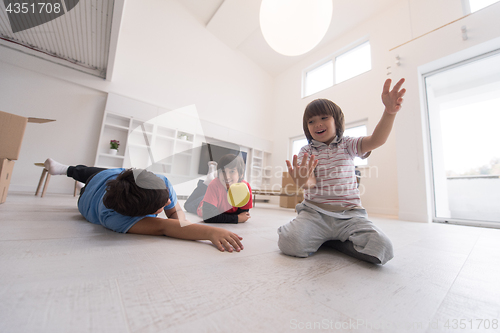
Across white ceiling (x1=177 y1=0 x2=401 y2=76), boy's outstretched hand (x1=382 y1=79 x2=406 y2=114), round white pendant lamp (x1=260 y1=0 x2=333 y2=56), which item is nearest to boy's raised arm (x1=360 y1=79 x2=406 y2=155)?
boy's outstretched hand (x1=382 y1=79 x2=406 y2=114)

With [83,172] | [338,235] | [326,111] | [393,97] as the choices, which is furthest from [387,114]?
[83,172]

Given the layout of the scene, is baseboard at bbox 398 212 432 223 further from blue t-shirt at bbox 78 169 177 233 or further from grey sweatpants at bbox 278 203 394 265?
blue t-shirt at bbox 78 169 177 233

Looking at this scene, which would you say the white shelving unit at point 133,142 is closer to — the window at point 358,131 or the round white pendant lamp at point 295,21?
the round white pendant lamp at point 295,21

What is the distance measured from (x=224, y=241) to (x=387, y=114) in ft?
2.43

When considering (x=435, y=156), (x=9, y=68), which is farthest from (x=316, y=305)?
(x=9, y=68)

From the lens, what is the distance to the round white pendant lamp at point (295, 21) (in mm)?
1562

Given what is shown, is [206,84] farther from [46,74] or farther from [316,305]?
[316,305]

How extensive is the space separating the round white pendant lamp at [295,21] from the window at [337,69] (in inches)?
100

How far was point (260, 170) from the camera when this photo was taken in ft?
16.4

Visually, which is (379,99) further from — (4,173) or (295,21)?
(4,173)

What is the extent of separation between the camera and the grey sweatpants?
589 millimetres

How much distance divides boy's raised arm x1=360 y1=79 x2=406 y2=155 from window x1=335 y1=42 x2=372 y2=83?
3.67 meters

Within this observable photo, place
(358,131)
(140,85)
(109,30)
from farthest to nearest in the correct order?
(358,131) → (140,85) → (109,30)

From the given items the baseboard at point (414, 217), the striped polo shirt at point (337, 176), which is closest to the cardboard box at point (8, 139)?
the striped polo shirt at point (337, 176)
